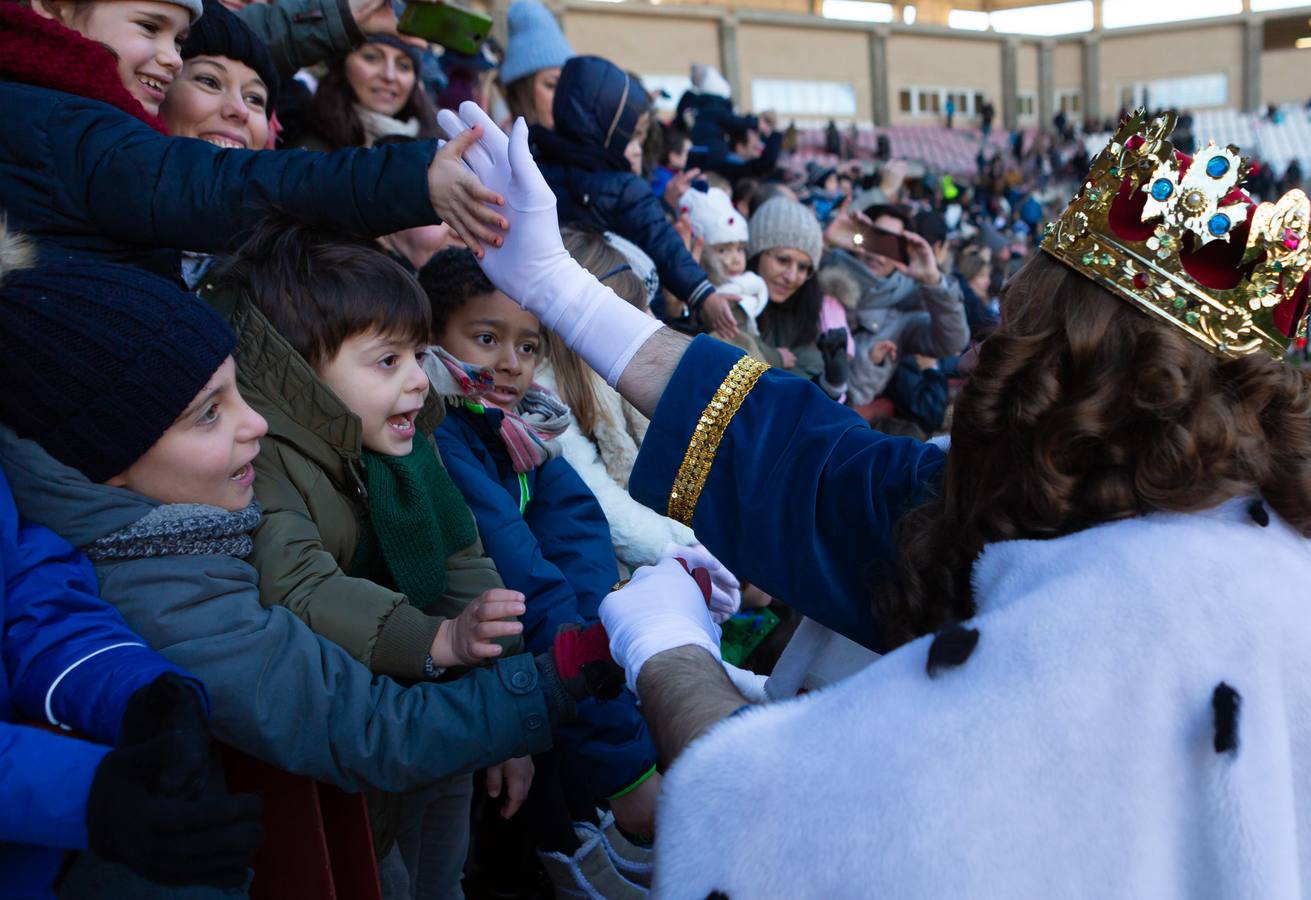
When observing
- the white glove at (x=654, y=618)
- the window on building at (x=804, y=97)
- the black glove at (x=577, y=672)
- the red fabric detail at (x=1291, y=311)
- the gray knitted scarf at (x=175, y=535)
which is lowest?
the window on building at (x=804, y=97)

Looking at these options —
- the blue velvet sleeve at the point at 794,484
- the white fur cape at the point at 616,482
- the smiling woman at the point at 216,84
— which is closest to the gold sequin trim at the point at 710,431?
the blue velvet sleeve at the point at 794,484

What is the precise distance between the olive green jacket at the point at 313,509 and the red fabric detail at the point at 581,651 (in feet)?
0.65

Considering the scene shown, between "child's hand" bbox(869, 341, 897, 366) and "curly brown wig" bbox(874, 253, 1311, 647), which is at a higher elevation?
Result: "curly brown wig" bbox(874, 253, 1311, 647)

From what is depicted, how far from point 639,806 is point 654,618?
937mm

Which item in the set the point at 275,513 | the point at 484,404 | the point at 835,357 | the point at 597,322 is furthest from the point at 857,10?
the point at 275,513

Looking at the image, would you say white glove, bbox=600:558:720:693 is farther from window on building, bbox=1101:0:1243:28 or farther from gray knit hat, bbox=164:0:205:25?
window on building, bbox=1101:0:1243:28

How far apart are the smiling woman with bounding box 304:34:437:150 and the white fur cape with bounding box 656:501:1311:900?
3.00m

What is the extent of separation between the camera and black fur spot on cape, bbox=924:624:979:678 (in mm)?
1075

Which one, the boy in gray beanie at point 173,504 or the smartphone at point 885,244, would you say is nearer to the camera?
the boy in gray beanie at point 173,504

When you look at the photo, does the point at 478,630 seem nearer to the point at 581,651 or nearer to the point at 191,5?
the point at 581,651

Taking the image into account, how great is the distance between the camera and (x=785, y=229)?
16.0 feet

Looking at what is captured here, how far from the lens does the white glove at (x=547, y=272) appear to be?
162cm

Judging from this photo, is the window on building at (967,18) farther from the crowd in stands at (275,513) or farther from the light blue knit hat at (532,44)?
the crowd in stands at (275,513)

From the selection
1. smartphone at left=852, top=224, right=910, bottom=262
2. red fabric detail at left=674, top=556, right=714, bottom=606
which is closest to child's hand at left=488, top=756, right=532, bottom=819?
red fabric detail at left=674, top=556, right=714, bottom=606
